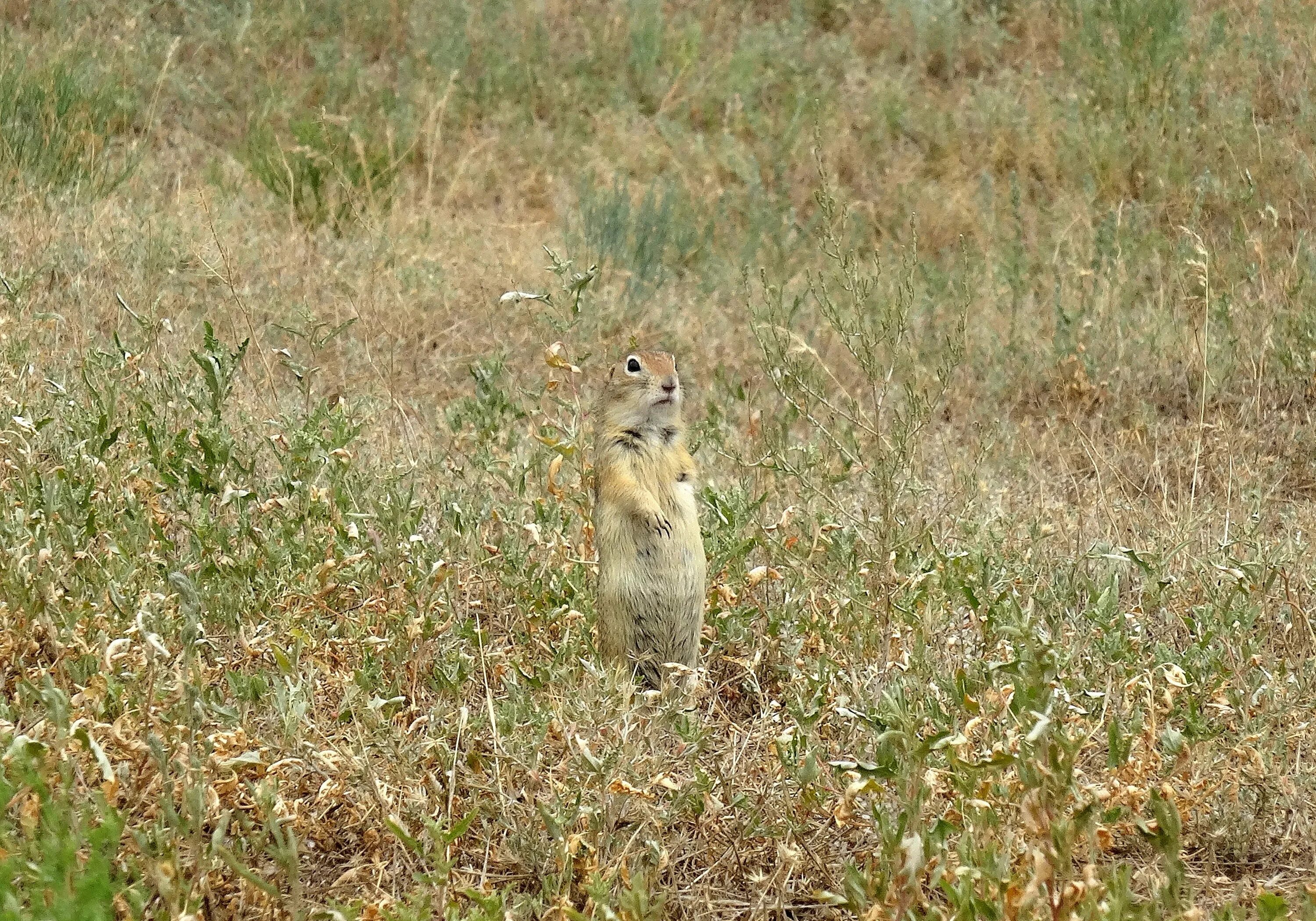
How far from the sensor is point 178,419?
5.08 m

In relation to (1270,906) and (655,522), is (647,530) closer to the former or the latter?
(655,522)

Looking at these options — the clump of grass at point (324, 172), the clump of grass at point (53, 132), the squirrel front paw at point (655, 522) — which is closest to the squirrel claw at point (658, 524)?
the squirrel front paw at point (655, 522)

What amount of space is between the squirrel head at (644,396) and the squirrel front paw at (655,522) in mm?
285

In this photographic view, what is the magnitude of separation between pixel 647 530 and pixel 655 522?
0.09 ft

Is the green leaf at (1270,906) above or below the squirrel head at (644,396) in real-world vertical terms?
below

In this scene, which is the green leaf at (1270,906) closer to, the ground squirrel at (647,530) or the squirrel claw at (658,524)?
the ground squirrel at (647,530)

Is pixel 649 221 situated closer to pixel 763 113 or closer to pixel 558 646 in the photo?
pixel 763 113

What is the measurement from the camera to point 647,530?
369cm

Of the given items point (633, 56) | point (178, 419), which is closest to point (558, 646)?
point (178, 419)

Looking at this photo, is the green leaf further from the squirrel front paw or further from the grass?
the squirrel front paw

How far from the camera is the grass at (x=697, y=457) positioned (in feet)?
9.98

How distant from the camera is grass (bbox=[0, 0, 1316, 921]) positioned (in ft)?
9.98

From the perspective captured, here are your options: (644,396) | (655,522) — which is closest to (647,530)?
(655,522)

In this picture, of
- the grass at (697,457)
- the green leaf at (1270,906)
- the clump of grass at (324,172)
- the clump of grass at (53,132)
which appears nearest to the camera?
the green leaf at (1270,906)
